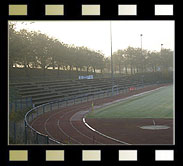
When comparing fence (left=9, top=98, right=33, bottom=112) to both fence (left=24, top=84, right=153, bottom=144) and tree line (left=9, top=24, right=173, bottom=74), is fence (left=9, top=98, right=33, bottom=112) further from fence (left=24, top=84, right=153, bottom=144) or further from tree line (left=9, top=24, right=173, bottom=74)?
tree line (left=9, top=24, right=173, bottom=74)

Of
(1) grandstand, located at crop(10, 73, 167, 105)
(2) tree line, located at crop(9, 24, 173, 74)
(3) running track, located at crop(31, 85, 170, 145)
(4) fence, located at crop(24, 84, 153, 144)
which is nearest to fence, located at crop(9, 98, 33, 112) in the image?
(4) fence, located at crop(24, 84, 153, 144)

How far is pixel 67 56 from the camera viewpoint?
5459 cm

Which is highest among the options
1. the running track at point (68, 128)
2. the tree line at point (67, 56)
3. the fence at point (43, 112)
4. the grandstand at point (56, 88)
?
the tree line at point (67, 56)

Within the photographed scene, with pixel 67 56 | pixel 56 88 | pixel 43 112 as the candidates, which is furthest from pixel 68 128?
pixel 67 56

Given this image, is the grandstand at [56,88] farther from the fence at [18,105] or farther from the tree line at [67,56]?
the tree line at [67,56]

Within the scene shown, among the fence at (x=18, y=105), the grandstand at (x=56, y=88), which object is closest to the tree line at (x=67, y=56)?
the grandstand at (x=56, y=88)

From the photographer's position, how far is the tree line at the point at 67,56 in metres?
31.8

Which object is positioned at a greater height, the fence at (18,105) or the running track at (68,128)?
the fence at (18,105)

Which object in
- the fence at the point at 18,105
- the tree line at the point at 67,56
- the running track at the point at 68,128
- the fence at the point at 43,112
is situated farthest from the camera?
the tree line at the point at 67,56

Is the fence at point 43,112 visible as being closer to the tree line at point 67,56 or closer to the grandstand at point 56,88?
the grandstand at point 56,88

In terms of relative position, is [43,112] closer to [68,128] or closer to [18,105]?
[18,105]

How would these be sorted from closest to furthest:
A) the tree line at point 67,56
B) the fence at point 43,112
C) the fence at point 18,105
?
the fence at point 43,112 → the fence at point 18,105 → the tree line at point 67,56

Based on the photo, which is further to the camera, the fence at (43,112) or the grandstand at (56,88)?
the grandstand at (56,88)
